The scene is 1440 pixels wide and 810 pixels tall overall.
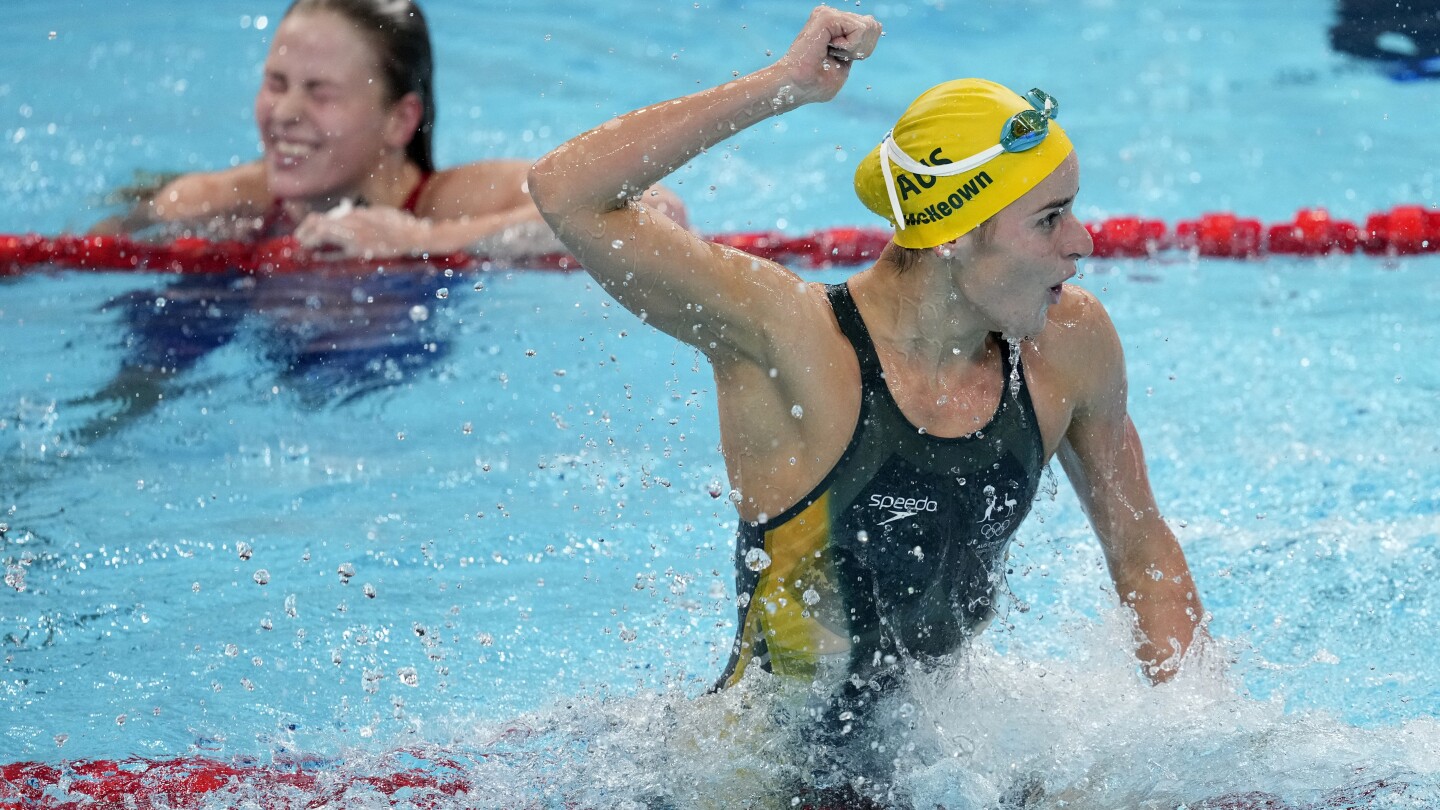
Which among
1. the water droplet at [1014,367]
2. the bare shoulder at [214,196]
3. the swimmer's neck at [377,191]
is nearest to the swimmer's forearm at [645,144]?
the water droplet at [1014,367]

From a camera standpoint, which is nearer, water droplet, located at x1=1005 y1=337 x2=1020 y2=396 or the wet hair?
water droplet, located at x1=1005 y1=337 x2=1020 y2=396

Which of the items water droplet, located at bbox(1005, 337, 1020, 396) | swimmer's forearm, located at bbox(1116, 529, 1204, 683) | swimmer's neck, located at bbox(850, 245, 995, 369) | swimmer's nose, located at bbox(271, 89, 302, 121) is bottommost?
swimmer's forearm, located at bbox(1116, 529, 1204, 683)

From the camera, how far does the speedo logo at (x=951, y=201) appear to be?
89.5 inches

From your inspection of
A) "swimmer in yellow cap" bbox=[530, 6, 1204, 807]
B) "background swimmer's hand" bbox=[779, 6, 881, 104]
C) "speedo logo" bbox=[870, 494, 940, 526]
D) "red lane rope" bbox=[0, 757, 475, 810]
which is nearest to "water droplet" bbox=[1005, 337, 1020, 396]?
"swimmer in yellow cap" bbox=[530, 6, 1204, 807]

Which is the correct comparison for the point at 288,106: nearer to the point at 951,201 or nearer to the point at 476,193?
the point at 476,193

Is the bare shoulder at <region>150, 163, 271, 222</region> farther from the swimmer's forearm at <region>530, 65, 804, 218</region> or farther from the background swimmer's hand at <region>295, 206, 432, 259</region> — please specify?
the swimmer's forearm at <region>530, 65, 804, 218</region>

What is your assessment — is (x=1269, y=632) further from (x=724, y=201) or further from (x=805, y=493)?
(x=724, y=201)

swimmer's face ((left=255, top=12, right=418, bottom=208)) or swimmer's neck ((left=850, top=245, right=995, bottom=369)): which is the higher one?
swimmer's neck ((left=850, top=245, right=995, bottom=369))

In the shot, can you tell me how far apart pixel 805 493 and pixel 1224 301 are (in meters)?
3.33

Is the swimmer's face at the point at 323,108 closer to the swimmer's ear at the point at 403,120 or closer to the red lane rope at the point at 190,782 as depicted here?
the swimmer's ear at the point at 403,120

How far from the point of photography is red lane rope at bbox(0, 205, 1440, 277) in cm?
542

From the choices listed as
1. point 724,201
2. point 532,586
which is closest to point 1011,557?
point 532,586

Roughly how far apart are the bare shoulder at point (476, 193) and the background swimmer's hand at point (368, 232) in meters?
0.10

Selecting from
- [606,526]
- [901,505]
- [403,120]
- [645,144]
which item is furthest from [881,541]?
[403,120]
